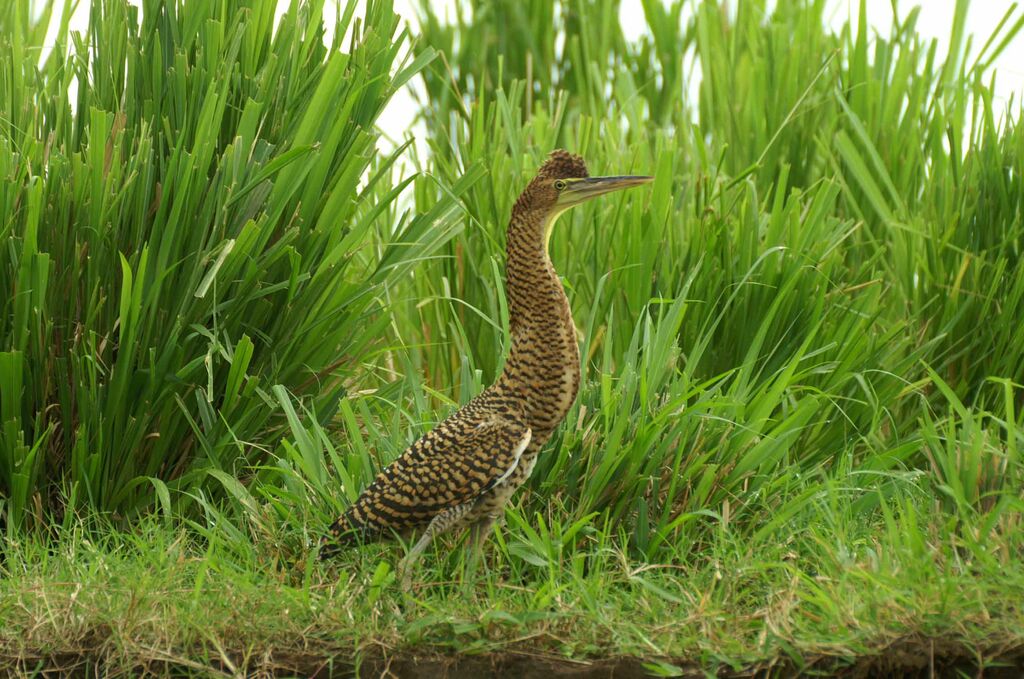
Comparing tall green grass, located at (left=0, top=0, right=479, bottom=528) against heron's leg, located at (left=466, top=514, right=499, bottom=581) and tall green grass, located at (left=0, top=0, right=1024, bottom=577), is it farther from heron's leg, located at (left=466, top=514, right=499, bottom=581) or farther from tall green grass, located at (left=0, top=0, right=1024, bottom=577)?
heron's leg, located at (left=466, top=514, right=499, bottom=581)

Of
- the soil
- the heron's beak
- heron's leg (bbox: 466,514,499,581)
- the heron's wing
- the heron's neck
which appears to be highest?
the heron's beak

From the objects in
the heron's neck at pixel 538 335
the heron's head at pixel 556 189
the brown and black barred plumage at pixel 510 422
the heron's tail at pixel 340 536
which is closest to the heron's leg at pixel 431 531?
the brown and black barred plumage at pixel 510 422

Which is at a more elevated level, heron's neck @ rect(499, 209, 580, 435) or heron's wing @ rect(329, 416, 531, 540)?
heron's neck @ rect(499, 209, 580, 435)

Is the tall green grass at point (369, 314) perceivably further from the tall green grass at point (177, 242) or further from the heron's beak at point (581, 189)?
the heron's beak at point (581, 189)

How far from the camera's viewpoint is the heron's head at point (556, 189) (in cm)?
290

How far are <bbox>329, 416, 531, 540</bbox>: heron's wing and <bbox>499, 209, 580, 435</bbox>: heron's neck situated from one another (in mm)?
81

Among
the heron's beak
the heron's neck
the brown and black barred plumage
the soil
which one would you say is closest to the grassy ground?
the soil

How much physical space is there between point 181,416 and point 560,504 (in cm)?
106

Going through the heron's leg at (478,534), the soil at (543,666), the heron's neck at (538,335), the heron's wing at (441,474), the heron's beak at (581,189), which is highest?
the heron's beak at (581,189)

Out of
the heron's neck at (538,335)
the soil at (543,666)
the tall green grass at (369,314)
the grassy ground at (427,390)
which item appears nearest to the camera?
the soil at (543,666)

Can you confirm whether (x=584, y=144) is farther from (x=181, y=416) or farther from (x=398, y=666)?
(x=398, y=666)

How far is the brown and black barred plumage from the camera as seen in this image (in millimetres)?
2781

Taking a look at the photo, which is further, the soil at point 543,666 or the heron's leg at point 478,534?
the heron's leg at point 478,534

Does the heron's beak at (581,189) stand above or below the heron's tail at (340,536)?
above
